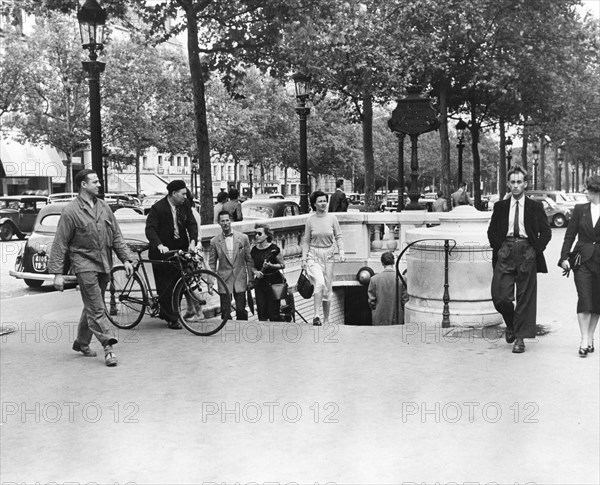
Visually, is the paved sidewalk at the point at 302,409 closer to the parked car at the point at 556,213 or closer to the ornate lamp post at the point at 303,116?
the ornate lamp post at the point at 303,116

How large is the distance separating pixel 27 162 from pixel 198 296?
48.7 m

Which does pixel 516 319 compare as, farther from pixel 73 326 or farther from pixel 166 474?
pixel 73 326

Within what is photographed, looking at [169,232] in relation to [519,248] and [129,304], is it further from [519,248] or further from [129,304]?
[519,248]

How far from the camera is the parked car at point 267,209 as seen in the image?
22703mm

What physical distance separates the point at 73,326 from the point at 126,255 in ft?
9.19

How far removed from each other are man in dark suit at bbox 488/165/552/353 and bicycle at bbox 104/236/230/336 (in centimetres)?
310

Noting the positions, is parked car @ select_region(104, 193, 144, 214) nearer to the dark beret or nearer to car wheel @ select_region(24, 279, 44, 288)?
car wheel @ select_region(24, 279, 44, 288)

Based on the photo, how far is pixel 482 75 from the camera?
124 ft

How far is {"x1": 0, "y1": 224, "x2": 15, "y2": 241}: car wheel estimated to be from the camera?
107 feet

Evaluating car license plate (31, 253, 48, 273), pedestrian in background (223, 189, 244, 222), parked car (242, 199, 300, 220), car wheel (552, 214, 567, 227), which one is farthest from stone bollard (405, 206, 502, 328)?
car wheel (552, 214, 567, 227)

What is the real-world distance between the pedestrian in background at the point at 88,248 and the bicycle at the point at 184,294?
1.27 meters

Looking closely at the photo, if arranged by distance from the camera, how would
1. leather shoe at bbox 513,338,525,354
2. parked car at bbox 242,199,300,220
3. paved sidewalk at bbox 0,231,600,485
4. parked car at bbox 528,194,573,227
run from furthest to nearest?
parked car at bbox 528,194,573,227 → parked car at bbox 242,199,300,220 → leather shoe at bbox 513,338,525,354 → paved sidewalk at bbox 0,231,600,485

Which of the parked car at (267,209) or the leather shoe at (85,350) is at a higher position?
the parked car at (267,209)

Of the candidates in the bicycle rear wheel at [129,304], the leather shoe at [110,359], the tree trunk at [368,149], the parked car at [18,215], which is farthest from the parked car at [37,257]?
the tree trunk at [368,149]
